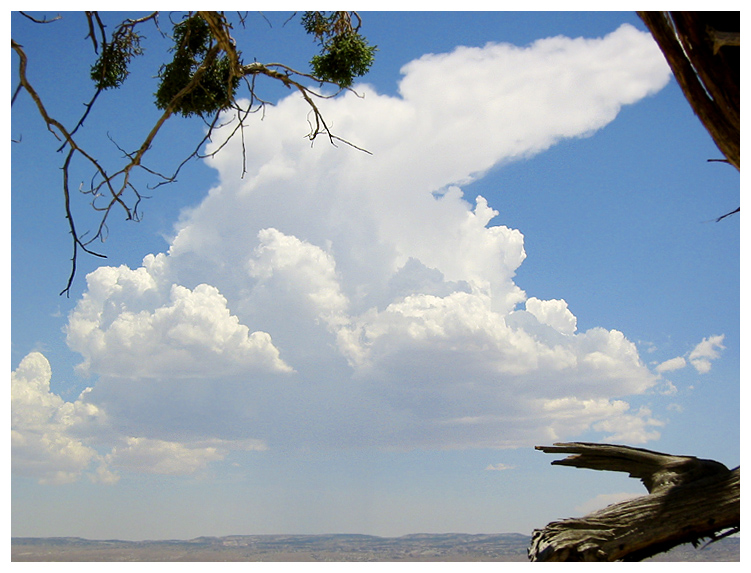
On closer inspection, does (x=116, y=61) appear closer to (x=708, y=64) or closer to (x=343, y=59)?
(x=343, y=59)

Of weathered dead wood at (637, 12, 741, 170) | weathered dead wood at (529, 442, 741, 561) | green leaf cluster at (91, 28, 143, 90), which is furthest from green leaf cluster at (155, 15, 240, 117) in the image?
weathered dead wood at (529, 442, 741, 561)

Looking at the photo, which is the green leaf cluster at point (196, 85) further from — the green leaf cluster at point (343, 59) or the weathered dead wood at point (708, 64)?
the weathered dead wood at point (708, 64)

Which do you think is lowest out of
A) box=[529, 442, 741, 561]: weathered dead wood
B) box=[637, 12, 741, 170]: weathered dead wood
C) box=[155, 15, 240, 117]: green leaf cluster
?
box=[529, 442, 741, 561]: weathered dead wood

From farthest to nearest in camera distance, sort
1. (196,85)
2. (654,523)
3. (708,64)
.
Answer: (196,85)
(654,523)
(708,64)

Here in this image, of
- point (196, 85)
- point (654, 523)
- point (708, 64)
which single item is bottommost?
point (654, 523)

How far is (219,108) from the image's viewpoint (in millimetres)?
3408

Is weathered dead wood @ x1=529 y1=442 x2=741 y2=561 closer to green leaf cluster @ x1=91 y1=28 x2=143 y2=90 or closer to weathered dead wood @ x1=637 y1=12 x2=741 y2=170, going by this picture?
weathered dead wood @ x1=637 y1=12 x2=741 y2=170

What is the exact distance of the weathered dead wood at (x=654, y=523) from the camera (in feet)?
8.03

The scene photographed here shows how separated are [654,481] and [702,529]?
253 mm

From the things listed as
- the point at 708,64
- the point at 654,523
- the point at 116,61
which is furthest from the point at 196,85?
the point at 654,523

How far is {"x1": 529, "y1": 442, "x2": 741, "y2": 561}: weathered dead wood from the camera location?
245cm

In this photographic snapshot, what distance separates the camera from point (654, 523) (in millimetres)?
2496

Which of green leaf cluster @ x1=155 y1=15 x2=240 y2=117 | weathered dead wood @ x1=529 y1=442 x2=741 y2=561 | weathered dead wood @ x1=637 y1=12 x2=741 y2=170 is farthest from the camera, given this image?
green leaf cluster @ x1=155 y1=15 x2=240 y2=117
